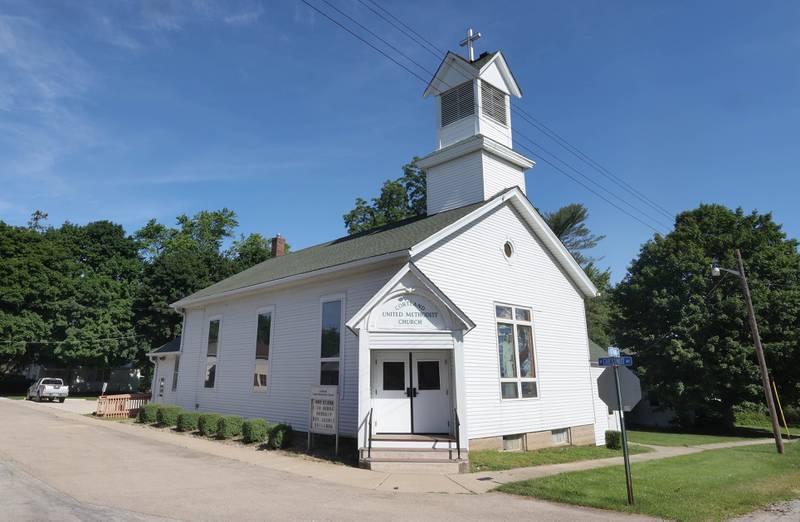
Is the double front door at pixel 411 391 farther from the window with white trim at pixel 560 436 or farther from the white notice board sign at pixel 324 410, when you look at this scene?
the window with white trim at pixel 560 436

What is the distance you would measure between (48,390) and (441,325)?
35.9m

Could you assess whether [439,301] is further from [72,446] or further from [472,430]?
[72,446]

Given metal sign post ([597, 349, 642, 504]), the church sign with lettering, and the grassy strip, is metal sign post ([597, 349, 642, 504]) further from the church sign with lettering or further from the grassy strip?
the grassy strip

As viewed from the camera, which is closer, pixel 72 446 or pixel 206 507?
pixel 206 507

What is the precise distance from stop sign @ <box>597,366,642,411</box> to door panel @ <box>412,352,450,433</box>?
5.25 metres

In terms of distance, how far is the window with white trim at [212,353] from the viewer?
20.4m

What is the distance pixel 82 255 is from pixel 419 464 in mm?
49914

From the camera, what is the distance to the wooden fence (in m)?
23.6

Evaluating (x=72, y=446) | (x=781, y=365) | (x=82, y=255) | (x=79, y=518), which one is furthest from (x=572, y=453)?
(x=82, y=255)

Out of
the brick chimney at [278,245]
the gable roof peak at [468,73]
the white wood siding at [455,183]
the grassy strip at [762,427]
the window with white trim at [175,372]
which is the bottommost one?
the grassy strip at [762,427]

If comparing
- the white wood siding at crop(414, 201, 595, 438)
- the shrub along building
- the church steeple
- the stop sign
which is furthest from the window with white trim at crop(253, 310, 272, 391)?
the stop sign

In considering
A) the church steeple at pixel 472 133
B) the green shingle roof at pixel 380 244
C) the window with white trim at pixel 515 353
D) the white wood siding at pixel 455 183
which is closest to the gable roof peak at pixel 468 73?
the church steeple at pixel 472 133

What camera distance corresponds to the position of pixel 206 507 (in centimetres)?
741

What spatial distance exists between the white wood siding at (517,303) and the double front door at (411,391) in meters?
1.04
